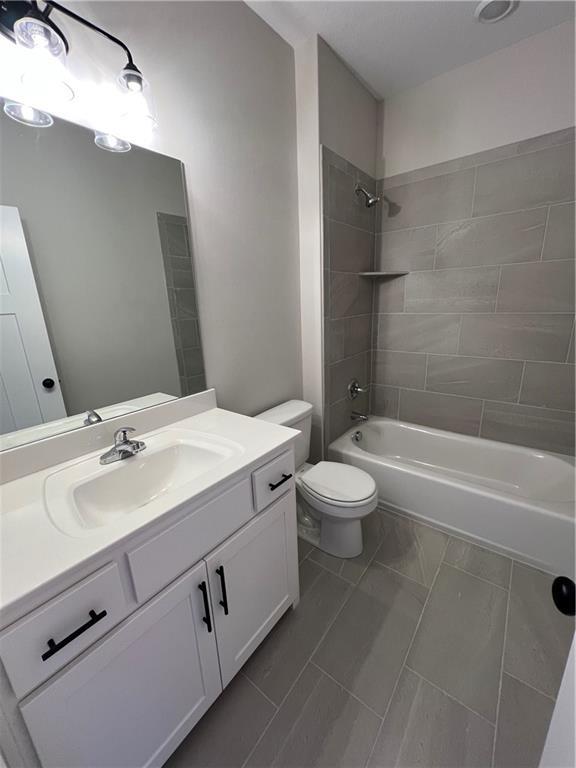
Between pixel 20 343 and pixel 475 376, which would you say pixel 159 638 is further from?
pixel 475 376

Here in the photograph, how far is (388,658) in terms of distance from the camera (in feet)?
4.06

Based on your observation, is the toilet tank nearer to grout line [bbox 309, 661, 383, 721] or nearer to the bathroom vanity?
the bathroom vanity

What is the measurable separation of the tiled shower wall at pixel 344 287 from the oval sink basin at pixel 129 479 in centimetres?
108

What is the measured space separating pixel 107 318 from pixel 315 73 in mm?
1633

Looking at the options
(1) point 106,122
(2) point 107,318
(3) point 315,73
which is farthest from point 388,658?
(3) point 315,73

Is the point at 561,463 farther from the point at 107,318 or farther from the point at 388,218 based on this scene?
the point at 107,318

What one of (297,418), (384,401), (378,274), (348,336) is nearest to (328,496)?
(297,418)

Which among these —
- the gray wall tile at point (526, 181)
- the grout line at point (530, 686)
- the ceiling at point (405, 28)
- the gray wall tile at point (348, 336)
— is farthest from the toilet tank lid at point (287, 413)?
the ceiling at point (405, 28)

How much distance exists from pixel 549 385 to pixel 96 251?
241cm

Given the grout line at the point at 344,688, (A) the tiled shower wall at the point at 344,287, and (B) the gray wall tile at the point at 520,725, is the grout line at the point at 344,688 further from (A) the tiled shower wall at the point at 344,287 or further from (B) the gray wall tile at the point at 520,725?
(A) the tiled shower wall at the point at 344,287

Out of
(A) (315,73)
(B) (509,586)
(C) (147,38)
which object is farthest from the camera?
(A) (315,73)

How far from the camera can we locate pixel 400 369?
2436 millimetres

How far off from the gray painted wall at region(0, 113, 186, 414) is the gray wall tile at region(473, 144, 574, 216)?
5.77 ft

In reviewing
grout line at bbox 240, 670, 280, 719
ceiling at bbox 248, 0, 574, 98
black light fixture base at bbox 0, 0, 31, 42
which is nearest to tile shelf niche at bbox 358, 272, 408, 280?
ceiling at bbox 248, 0, 574, 98
